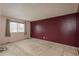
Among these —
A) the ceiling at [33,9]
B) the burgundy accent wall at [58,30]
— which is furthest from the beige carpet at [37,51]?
the ceiling at [33,9]

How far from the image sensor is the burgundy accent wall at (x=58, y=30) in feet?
7.97

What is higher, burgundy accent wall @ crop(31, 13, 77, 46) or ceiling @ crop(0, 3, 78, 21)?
ceiling @ crop(0, 3, 78, 21)

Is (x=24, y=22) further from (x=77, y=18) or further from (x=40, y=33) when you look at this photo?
Result: (x=77, y=18)

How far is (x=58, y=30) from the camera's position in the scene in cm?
285

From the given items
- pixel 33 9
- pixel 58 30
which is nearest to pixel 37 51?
pixel 33 9

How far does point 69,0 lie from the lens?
63 centimetres

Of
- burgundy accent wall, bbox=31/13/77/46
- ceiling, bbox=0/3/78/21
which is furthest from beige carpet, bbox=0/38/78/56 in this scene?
ceiling, bbox=0/3/78/21

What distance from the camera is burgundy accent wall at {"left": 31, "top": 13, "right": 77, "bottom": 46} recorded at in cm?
243

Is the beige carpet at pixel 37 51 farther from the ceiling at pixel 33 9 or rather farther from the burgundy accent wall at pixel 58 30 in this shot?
the ceiling at pixel 33 9

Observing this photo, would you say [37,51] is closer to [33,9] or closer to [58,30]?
[33,9]

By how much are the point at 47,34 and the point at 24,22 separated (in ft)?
4.10

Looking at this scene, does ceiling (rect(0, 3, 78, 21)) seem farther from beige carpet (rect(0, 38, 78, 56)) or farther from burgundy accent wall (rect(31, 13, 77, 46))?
beige carpet (rect(0, 38, 78, 56))

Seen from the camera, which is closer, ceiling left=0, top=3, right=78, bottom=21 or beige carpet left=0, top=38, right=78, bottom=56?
ceiling left=0, top=3, right=78, bottom=21

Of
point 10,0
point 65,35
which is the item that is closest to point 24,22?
point 65,35
